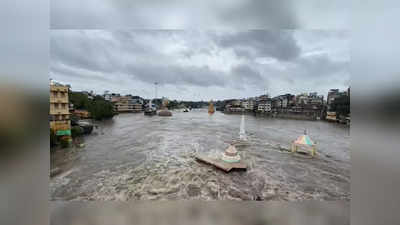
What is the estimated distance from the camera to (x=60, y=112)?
2098 millimetres

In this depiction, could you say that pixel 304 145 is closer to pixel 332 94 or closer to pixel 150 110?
pixel 332 94

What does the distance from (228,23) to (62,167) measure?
3088 mm

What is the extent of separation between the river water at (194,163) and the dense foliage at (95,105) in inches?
7.6

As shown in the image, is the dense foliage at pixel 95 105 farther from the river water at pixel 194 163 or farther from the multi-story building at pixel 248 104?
the multi-story building at pixel 248 104

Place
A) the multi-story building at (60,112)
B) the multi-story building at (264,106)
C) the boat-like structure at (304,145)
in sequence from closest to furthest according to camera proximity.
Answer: the multi-story building at (60,112), the boat-like structure at (304,145), the multi-story building at (264,106)

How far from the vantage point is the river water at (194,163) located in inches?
77.7

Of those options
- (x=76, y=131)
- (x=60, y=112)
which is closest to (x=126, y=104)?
(x=76, y=131)

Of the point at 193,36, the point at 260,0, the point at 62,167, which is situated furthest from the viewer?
the point at 62,167

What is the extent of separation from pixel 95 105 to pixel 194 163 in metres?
2.19

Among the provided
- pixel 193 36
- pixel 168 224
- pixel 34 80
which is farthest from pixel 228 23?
pixel 168 224

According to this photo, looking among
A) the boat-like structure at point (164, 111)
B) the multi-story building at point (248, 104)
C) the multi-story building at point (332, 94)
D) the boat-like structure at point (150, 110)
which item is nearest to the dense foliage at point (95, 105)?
the boat-like structure at point (150, 110)

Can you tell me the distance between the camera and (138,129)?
11.1 ft

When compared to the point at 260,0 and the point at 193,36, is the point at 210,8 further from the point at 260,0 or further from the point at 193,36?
the point at 193,36

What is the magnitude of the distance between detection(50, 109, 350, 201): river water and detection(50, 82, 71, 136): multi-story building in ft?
1.26
